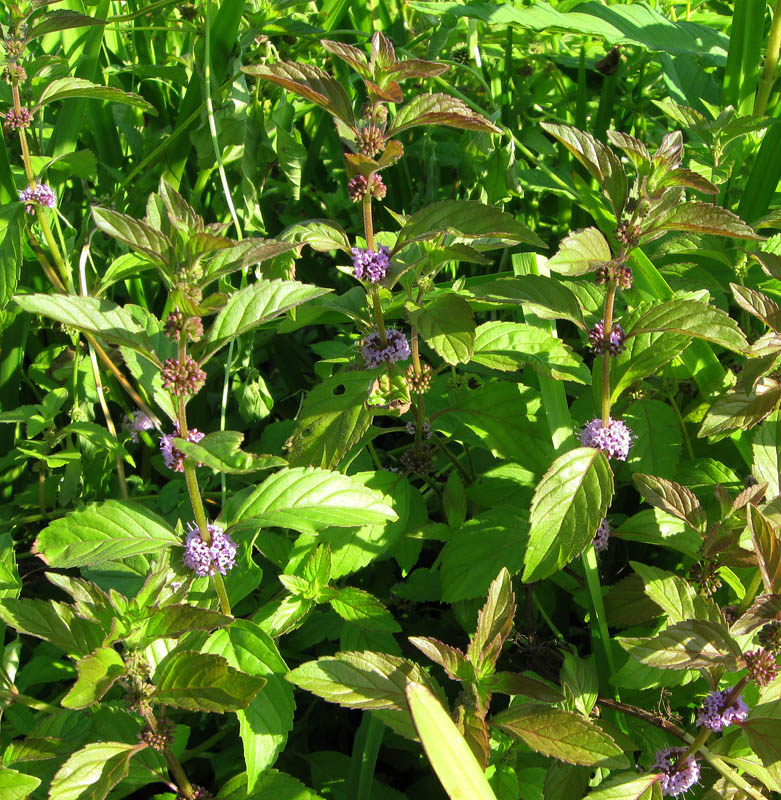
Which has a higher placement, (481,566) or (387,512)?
(387,512)

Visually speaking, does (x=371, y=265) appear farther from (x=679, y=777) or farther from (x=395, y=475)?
(x=679, y=777)

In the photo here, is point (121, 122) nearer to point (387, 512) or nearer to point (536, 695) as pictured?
point (387, 512)

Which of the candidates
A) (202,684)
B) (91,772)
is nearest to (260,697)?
(202,684)

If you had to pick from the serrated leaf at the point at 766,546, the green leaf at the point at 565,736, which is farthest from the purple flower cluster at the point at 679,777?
the serrated leaf at the point at 766,546

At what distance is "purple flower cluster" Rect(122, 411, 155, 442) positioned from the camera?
75.5 inches

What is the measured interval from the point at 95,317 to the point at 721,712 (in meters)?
1.04

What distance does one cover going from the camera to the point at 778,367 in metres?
1.48

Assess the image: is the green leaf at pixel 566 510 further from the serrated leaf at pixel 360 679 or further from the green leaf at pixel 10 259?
the green leaf at pixel 10 259

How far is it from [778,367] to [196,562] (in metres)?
1.11

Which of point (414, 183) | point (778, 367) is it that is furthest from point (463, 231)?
point (414, 183)

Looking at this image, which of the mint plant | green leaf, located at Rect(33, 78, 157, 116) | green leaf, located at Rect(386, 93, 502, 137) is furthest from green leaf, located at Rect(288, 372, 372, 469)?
green leaf, located at Rect(33, 78, 157, 116)

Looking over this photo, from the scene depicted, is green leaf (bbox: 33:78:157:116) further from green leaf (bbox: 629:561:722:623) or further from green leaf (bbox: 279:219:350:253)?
green leaf (bbox: 629:561:722:623)

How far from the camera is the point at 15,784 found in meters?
1.11

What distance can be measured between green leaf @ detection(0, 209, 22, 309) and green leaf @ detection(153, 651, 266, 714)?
0.96 meters
